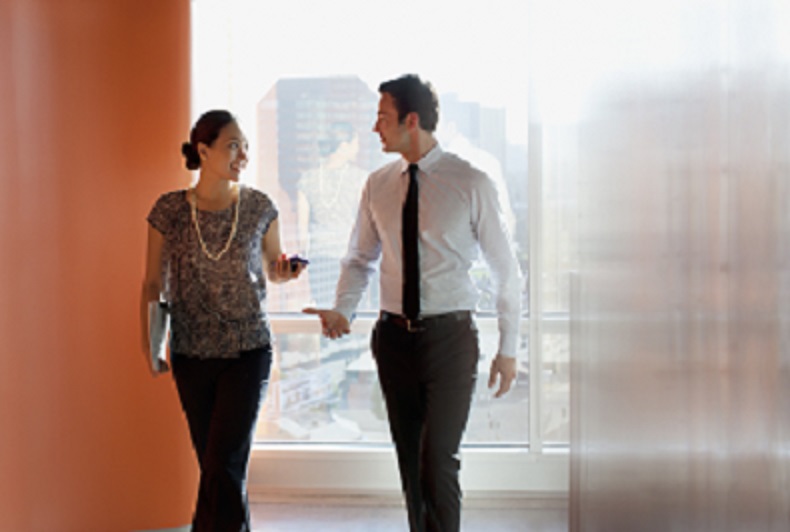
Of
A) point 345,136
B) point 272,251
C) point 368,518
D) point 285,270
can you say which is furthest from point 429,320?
point 345,136

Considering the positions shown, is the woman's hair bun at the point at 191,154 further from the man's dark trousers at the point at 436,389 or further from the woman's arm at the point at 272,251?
the man's dark trousers at the point at 436,389

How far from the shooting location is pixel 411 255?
3.30 meters

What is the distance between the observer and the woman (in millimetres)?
3318

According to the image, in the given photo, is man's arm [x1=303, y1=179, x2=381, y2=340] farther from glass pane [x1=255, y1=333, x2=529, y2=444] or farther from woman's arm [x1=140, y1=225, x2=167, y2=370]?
glass pane [x1=255, y1=333, x2=529, y2=444]

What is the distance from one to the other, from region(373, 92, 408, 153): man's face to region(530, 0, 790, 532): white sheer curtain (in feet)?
1.99

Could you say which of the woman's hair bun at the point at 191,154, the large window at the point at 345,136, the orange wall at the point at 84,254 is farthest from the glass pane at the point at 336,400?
the woman's hair bun at the point at 191,154

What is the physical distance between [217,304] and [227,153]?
568 mm

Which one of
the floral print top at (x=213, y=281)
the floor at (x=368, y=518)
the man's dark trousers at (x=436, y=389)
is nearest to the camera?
the man's dark trousers at (x=436, y=389)

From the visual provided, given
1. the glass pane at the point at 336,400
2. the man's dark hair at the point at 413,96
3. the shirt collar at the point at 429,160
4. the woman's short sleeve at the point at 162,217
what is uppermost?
the man's dark hair at the point at 413,96

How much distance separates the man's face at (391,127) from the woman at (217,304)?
0.54 metres

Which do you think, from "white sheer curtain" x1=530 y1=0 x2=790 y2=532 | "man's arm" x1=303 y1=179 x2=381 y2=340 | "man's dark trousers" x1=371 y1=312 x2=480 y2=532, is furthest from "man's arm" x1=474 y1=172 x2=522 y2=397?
"man's arm" x1=303 y1=179 x2=381 y2=340

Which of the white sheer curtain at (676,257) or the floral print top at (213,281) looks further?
the floral print top at (213,281)

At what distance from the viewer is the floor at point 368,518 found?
4.19 meters

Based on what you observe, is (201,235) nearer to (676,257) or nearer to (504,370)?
(504,370)
